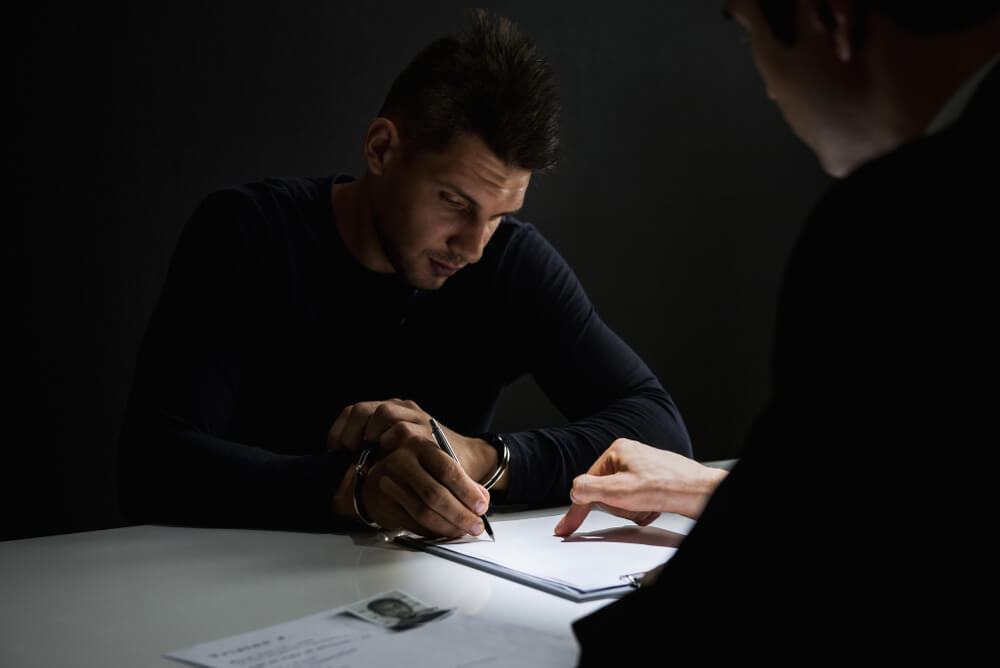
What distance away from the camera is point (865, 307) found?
0.41m

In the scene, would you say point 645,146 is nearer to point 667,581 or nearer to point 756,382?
point 756,382

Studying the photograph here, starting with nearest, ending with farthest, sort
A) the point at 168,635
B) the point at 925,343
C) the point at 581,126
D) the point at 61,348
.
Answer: the point at 925,343 < the point at 168,635 < the point at 61,348 < the point at 581,126

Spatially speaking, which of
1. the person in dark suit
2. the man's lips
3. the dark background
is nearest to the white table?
the person in dark suit

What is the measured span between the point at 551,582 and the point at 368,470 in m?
0.37

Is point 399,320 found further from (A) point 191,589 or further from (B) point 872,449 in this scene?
(B) point 872,449

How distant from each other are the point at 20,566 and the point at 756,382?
2983 mm

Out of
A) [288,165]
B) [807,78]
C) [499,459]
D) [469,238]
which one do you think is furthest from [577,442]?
[288,165]

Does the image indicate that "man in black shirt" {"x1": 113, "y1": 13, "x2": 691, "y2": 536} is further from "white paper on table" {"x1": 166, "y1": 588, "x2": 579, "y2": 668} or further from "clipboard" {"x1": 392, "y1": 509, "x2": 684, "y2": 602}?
"white paper on table" {"x1": 166, "y1": 588, "x2": 579, "y2": 668}

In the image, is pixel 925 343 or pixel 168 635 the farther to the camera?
pixel 168 635

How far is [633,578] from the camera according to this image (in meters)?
0.91

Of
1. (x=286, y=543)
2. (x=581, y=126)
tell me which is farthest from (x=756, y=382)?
(x=286, y=543)

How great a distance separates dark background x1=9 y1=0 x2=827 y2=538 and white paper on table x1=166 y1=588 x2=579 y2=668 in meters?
1.68

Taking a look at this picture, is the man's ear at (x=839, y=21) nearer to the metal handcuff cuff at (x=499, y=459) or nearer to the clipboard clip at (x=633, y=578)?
the clipboard clip at (x=633, y=578)

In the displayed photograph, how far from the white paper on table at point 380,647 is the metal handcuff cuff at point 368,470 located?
371 mm
